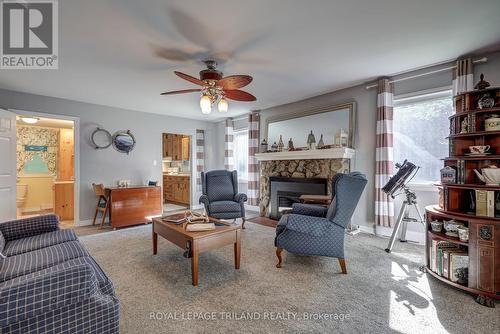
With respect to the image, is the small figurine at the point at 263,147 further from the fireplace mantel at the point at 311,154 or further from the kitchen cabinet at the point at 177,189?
the kitchen cabinet at the point at 177,189

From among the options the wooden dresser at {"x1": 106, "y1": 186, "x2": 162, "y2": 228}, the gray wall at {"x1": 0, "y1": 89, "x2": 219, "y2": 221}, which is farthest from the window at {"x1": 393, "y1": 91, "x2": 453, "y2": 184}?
the gray wall at {"x1": 0, "y1": 89, "x2": 219, "y2": 221}

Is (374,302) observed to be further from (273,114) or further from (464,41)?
(273,114)

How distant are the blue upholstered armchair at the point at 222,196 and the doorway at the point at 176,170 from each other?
89.1 inches

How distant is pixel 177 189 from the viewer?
6.97m

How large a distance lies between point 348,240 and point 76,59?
14.2ft

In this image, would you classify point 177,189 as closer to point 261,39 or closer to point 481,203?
point 261,39

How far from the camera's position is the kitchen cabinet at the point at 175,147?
6.96 metres

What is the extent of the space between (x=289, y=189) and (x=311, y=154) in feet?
2.86

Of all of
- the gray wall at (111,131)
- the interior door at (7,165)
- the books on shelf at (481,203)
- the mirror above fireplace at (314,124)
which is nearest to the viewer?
the books on shelf at (481,203)

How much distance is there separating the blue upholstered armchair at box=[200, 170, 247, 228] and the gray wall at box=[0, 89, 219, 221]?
1835 millimetres

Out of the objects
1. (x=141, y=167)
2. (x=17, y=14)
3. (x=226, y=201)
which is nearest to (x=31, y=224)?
(x=17, y=14)

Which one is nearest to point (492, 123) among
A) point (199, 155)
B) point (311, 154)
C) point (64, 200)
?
point (311, 154)

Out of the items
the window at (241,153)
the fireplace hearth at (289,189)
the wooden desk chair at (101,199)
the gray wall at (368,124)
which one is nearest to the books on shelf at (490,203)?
the gray wall at (368,124)

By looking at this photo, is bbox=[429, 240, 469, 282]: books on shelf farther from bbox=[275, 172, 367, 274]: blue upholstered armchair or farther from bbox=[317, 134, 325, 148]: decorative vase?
bbox=[317, 134, 325, 148]: decorative vase
